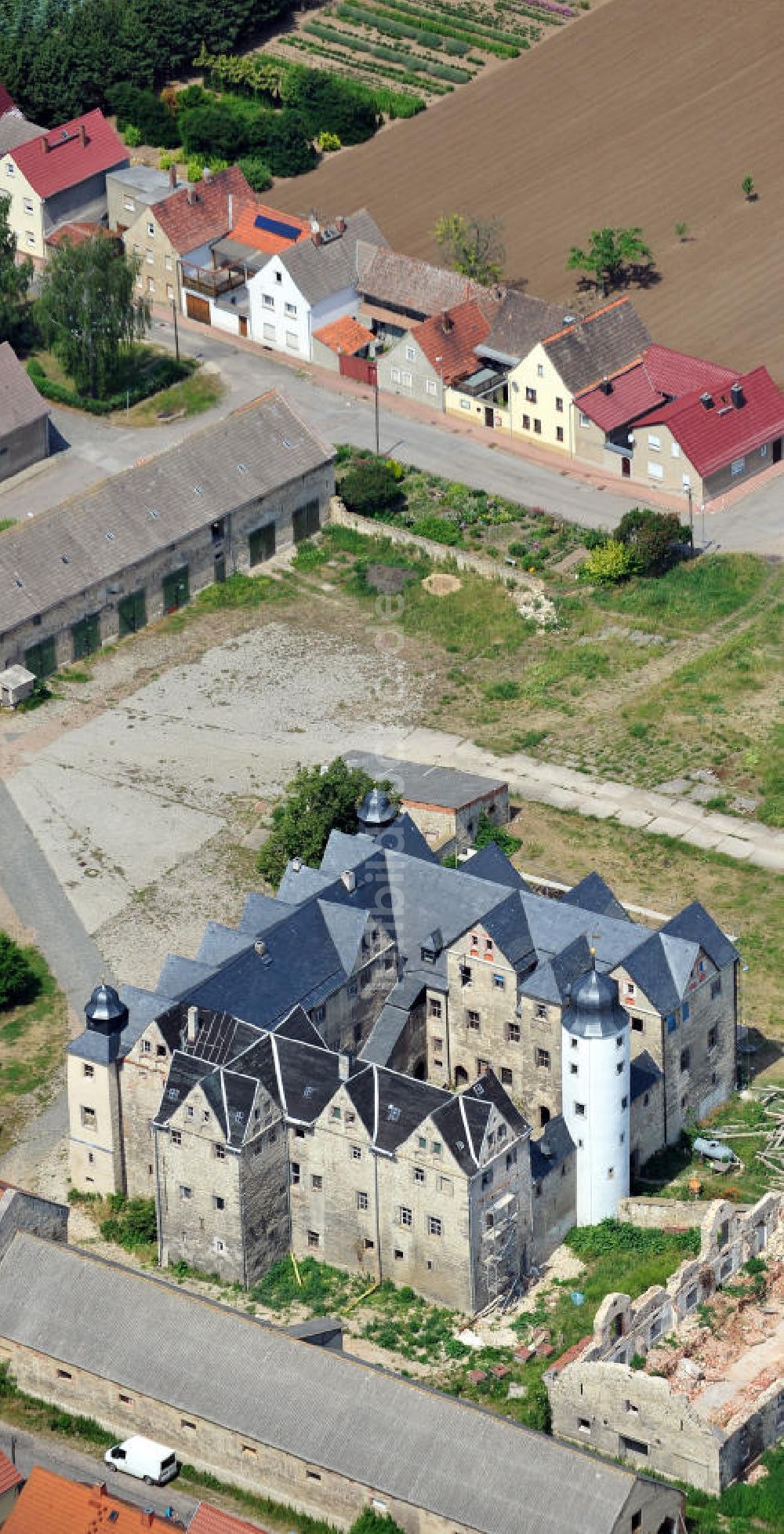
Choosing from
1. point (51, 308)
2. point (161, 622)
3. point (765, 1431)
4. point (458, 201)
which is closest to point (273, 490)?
point (161, 622)

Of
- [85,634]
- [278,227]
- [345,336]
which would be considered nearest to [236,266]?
[278,227]

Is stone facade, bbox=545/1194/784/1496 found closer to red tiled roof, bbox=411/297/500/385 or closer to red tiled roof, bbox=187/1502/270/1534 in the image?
red tiled roof, bbox=187/1502/270/1534

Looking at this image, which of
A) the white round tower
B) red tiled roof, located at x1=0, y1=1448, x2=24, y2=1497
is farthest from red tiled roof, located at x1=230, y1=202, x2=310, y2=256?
red tiled roof, located at x1=0, y1=1448, x2=24, y2=1497

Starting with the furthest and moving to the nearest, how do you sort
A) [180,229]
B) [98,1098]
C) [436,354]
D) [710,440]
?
1. [180,229]
2. [436,354]
3. [710,440]
4. [98,1098]

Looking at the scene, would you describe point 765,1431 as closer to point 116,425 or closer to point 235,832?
point 235,832

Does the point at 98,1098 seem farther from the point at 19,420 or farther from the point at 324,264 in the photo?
the point at 324,264

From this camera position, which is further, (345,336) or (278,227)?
(278,227)

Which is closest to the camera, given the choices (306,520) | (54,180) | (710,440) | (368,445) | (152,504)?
(152,504)
